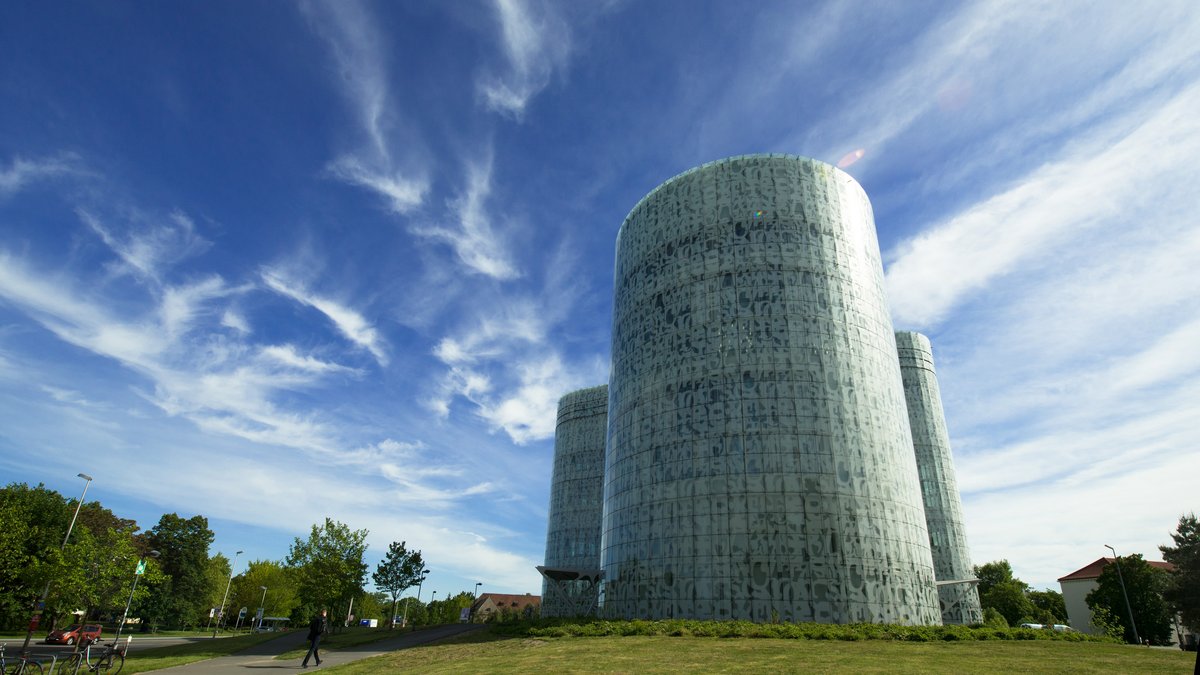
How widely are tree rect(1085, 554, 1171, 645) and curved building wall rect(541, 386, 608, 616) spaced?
60.7 m

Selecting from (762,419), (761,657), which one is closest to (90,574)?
(761,657)

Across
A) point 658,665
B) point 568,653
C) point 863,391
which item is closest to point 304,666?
point 568,653

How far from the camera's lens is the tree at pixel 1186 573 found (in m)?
54.4

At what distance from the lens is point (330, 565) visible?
47.4 m

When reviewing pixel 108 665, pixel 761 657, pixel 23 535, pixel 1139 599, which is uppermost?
pixel 23 535

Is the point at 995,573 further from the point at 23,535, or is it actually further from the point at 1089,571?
the point at 23,535

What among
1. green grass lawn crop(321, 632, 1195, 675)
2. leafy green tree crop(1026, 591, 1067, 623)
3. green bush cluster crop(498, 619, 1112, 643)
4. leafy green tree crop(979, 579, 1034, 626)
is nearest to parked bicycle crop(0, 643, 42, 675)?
green grass lawn crop(321, 632, 1195, 675)

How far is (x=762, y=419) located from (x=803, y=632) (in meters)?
16.1

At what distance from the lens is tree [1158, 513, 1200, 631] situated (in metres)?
54.4

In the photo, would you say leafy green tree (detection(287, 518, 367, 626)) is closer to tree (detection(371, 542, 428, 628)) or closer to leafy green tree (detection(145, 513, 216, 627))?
tree (detection(371, 542, 428, 628))

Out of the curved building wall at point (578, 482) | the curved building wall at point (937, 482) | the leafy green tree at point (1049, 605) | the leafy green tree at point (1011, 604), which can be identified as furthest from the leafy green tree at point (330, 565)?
the leafy green tree at point (1049, 605)

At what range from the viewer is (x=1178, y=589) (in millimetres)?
56594

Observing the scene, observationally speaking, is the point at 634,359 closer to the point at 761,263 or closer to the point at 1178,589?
the point at 761,263

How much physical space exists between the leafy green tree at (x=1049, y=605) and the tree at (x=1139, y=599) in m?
24.1
